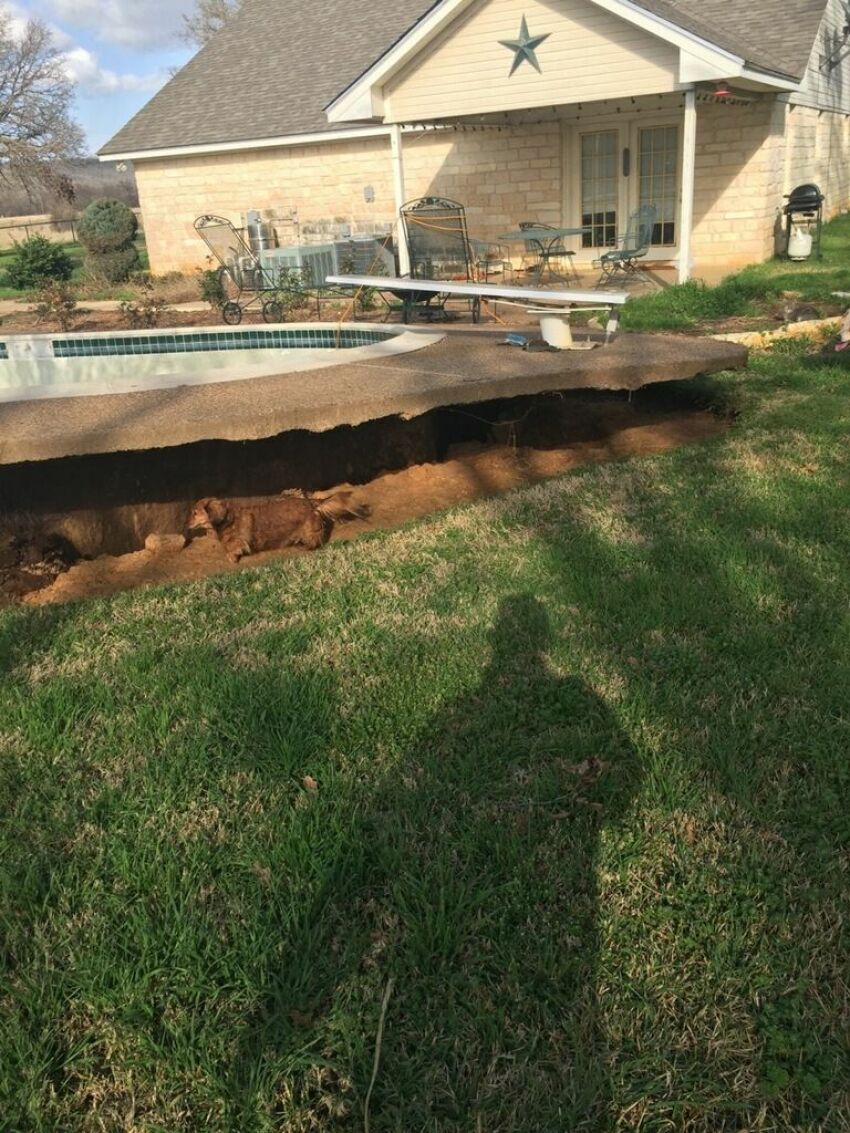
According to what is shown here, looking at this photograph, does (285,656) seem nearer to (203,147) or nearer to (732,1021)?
(732,1021)

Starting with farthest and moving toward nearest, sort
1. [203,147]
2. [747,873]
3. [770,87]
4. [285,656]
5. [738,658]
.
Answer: [203,147] → [770,87] → [285,656] → [738,658] → [747,873]

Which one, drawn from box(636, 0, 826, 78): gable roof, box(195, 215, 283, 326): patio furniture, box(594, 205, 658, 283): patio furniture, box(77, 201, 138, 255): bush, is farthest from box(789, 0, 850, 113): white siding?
box(77, 201, 138, 255): bush

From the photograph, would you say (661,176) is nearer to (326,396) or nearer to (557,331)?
(557,331)

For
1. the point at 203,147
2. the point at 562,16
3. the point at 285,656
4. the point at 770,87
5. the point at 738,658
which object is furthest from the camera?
the point at 203,147

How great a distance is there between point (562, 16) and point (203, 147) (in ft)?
30.4

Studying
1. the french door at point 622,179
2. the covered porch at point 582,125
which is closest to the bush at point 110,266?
the covered porch at point 582,125

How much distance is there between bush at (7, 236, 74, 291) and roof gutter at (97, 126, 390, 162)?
343 centimetres

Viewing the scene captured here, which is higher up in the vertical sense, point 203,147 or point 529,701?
point 203,147

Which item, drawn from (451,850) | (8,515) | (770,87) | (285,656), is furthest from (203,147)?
(451,850)

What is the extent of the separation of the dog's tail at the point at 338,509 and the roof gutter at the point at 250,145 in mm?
13368

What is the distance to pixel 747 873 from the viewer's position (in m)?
2.36

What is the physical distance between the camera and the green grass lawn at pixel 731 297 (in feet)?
33.3

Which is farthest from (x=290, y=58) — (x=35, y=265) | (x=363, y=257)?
(x=363, y=257)

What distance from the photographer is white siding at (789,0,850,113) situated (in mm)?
16656
